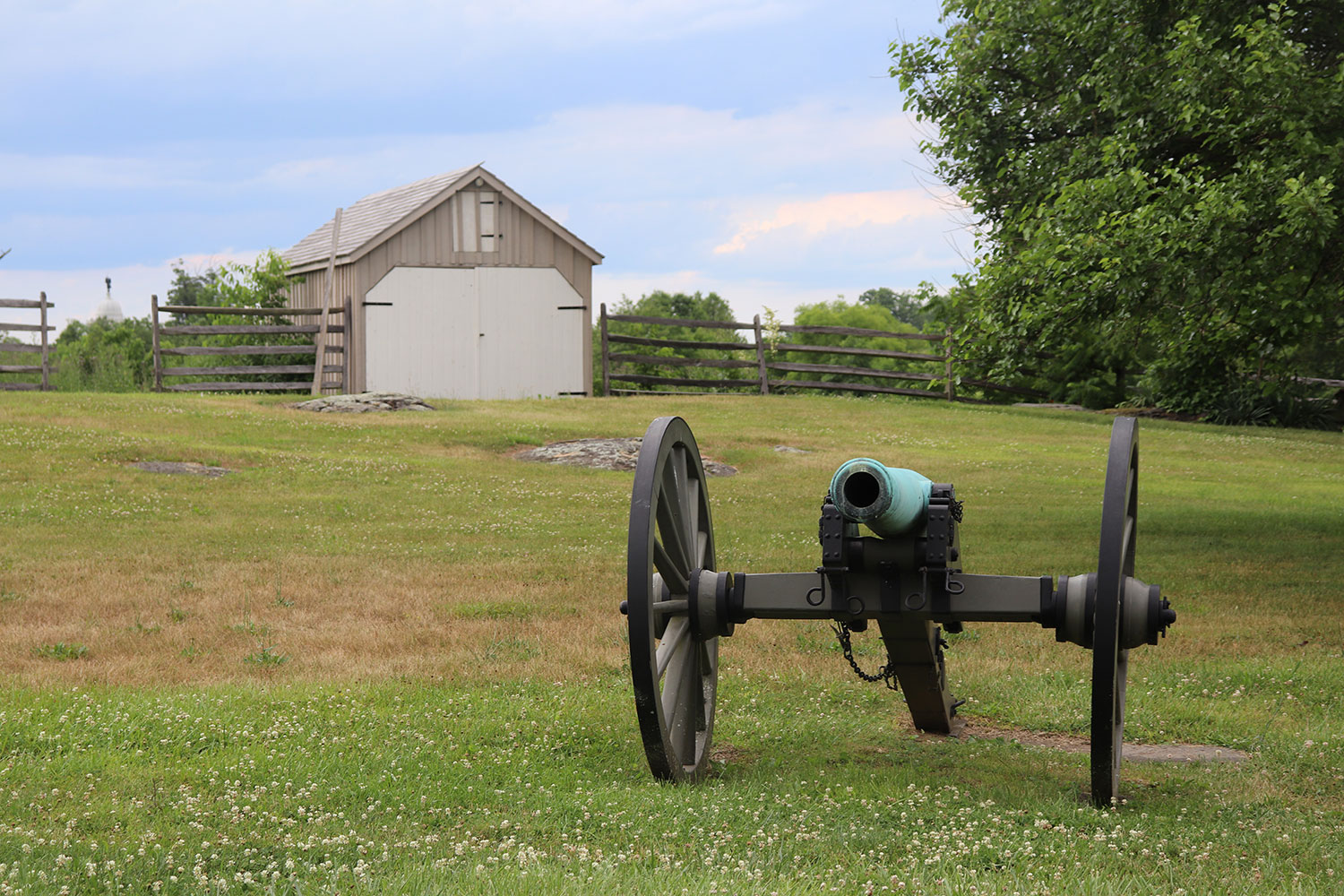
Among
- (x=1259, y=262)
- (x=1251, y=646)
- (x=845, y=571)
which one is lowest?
(x=1251, y=646)

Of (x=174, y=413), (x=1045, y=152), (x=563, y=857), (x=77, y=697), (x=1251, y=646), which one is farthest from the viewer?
(x=174, y=413)

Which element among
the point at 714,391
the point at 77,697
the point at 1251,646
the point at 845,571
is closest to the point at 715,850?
the point at 845,571

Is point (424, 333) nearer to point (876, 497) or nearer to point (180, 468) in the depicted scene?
point (180, 468)

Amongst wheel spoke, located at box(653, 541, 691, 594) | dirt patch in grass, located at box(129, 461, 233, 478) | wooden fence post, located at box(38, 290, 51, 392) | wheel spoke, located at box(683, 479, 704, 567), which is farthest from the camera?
wooden fence post, located at box(38, 290, 51, 392)

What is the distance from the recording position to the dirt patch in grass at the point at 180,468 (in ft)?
55.7

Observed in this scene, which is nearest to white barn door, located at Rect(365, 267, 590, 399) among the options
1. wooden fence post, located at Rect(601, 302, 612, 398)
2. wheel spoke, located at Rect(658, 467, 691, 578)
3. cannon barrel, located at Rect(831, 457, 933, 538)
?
wooden fence post, located at Rect(601, 302, 612, 398)

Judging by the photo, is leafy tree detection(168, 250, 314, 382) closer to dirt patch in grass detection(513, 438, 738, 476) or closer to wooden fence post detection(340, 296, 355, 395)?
wooden fence post detection(340, 296, 355, 395)

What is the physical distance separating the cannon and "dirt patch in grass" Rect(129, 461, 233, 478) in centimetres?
1291

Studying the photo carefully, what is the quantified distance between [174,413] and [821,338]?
27171 mm

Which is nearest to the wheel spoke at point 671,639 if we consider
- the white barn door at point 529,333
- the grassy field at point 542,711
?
the grassy field at point 542,711

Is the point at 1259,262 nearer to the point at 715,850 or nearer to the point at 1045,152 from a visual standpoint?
the point at 1045,152

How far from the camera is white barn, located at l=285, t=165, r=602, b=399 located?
3020cm

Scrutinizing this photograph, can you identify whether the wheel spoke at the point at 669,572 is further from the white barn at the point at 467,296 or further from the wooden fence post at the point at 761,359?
the wooden fence post at the point at 761,359

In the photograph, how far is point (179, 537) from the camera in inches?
502
